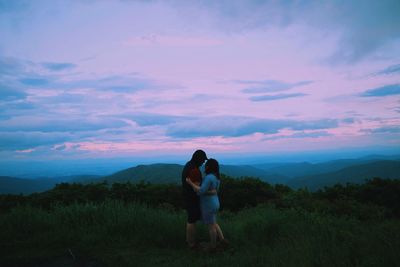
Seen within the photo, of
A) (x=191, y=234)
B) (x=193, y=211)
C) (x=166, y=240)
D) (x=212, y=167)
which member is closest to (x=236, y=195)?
(x=166, y=240)

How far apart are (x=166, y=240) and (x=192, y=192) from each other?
1.54 metres

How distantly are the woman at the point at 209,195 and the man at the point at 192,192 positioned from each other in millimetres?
124

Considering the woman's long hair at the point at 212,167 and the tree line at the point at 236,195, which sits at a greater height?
the woman's long hair at the point at 212,167

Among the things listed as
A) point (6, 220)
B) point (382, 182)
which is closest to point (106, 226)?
point (6, 220)

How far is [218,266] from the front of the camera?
526cm

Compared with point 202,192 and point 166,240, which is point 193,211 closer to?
point 202,192

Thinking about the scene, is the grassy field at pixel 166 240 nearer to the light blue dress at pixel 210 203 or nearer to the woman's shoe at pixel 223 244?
the woman's shoe at pixel 223 244

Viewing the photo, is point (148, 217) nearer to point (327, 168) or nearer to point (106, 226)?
point (106, 226)

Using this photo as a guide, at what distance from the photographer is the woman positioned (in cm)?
606

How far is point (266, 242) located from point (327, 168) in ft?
661

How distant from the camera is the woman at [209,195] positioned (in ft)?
19.9

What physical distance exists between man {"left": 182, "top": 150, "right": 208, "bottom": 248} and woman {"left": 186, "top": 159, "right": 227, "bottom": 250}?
124mm

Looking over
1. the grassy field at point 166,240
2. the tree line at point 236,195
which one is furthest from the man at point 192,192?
the tree line at point 236,195

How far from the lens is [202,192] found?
602 cm
